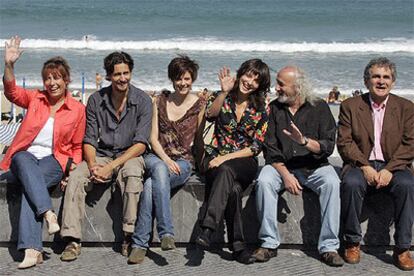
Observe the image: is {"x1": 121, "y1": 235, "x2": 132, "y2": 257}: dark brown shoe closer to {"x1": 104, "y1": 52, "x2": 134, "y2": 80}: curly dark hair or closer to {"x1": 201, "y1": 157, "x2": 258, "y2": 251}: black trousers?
{"x1": 201, "y1": 157, "x2": 258, "y2": 251}: black trousers

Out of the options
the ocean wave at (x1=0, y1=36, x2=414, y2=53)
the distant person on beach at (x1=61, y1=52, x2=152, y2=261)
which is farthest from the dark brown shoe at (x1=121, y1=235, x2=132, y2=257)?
the ocean wave at (x1=0, y1=36, x2=414, y2=53)

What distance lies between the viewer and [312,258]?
4.86 metres

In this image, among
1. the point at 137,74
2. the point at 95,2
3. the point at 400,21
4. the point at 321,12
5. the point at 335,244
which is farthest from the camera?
the point at 95,2

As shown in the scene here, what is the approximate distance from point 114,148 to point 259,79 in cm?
117

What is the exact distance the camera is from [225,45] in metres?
29.9

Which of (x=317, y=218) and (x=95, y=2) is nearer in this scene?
(x=317, y=218)

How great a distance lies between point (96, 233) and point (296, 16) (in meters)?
40.3

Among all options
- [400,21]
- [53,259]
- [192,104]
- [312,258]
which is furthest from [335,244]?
[400,21]

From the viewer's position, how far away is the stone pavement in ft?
15.0

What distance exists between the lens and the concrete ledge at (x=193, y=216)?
4.98 m

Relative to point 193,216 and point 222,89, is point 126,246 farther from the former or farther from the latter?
point 222,89

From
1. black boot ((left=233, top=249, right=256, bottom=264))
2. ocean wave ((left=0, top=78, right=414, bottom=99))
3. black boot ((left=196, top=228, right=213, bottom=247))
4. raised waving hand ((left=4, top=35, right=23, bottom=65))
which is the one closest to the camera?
black boot ((left=196, top=228, right=213, bottom=247))

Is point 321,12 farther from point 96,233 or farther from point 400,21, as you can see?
point 96,233

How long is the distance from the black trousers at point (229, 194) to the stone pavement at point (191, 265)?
20 cm
